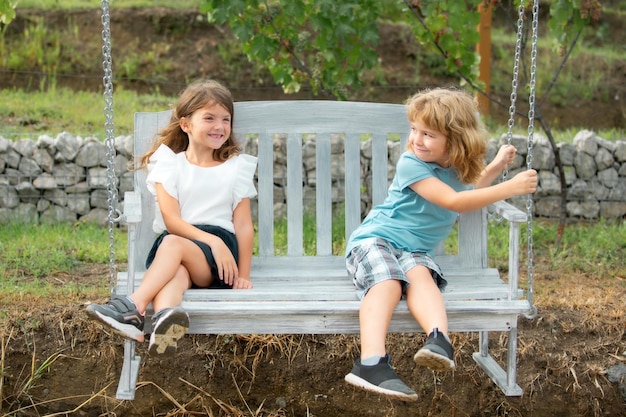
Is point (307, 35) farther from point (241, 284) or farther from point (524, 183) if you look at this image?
point (524, 183)

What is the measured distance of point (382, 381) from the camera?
3.14m

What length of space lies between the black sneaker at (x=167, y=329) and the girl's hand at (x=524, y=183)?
1329mm

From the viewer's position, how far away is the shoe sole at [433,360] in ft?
10.2

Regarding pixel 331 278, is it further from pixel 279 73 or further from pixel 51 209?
pixel 51 209

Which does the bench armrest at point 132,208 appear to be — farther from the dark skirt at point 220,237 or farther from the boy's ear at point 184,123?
the boy's ear at point 184,123

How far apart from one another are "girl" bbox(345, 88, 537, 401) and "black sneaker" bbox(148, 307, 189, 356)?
2.08ft

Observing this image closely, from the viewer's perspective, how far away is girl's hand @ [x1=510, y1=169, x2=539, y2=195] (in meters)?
3.45

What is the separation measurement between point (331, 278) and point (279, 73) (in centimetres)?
241

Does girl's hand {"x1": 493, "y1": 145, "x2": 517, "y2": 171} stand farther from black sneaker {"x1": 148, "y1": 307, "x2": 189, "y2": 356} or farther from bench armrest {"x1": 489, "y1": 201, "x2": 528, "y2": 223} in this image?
black sneaker {"x1": 148, "y1": 307, "x2": 189, "y2": 356}

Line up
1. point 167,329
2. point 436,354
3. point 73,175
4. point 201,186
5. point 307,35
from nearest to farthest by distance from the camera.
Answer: point 436,354
point 167,329
point 201,186
point 307,35
point 73,175

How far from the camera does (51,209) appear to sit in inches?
243

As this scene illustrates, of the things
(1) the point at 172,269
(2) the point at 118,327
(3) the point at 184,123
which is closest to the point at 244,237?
(1) the point at 172,269

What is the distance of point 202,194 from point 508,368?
4.79ft

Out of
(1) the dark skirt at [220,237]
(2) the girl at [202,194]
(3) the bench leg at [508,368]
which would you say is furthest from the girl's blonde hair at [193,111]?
(3) the bench leg at [508,368]
